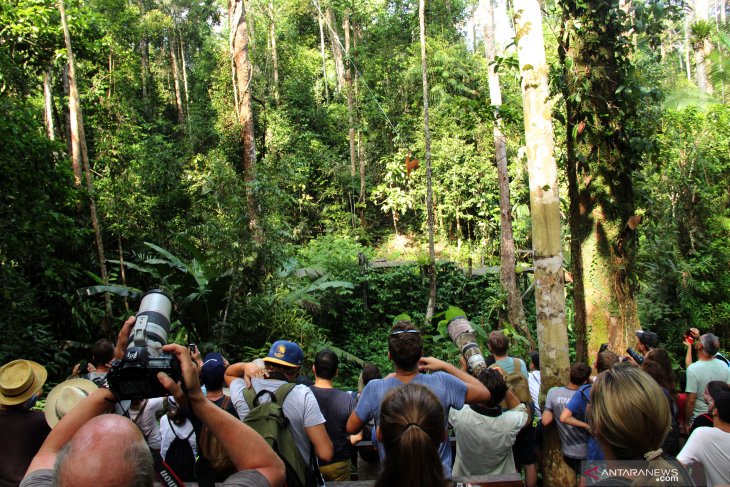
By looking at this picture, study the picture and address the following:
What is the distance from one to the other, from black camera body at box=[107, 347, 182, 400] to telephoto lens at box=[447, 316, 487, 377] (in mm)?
2028

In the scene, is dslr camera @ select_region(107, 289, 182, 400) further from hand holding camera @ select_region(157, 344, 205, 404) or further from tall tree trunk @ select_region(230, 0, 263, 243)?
tall tree trunk @ select_region(230, 0, 263, 243)

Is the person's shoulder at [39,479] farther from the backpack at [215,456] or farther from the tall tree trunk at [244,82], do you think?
the tall tree trunk at [244,82]

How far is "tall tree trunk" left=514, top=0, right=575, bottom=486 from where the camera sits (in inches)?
178

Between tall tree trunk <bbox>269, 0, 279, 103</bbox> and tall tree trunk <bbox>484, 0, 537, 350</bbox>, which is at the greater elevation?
tall tree trunk <bbox>269, 0, 279, 103</bbox>

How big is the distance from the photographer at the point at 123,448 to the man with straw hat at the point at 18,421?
1574mm

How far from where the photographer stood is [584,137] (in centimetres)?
653

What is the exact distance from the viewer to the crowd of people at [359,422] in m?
1.74

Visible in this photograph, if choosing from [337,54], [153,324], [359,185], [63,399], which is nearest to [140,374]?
[153,324]

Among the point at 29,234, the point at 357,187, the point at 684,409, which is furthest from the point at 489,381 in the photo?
the point at 357,187

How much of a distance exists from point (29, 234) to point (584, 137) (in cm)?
797

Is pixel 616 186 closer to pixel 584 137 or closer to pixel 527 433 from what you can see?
pixel 584 137

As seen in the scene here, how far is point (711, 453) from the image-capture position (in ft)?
9.17

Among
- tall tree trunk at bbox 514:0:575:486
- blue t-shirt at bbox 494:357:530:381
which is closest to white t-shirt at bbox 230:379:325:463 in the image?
blue t-shirt at bbox 494:357:530:381

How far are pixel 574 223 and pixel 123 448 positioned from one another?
579 cm
